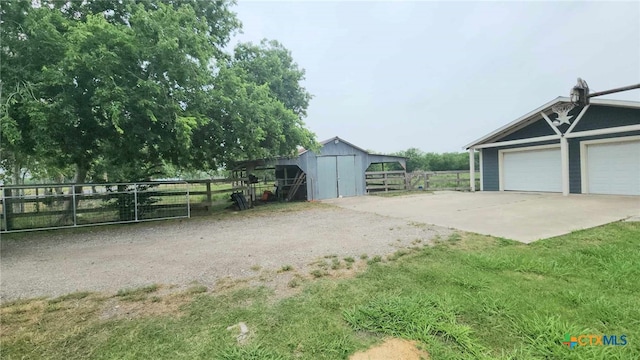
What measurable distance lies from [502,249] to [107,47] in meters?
9.06

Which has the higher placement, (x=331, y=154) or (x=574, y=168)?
(x=331, y=154)

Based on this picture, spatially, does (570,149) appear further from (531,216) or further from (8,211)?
(8,211)

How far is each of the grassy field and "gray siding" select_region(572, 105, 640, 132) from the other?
923 cm

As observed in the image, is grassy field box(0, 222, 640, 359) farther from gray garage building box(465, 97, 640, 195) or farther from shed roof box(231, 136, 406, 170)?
shed roof box(231, 136, 406, 170)

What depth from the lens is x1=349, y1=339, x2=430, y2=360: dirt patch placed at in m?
2.04

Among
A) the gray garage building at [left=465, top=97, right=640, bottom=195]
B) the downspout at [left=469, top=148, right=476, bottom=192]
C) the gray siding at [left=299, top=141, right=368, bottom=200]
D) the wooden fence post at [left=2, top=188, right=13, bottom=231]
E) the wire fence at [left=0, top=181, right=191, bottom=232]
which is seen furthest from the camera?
the downspout at [left=469, top=148, right=476, bottom=192]

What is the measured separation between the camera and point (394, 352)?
2102 millimetres

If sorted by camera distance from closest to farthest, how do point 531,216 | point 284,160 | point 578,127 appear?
1. point 531,216
2. point 578,127
3. point 284,160

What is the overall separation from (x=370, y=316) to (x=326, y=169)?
1215 centimetres

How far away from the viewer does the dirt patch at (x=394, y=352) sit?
6.70 feet

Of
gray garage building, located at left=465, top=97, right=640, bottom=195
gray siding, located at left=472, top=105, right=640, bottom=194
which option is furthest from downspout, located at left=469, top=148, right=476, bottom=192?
gray siding, located at left=472, top=105, right=640, bottom=194

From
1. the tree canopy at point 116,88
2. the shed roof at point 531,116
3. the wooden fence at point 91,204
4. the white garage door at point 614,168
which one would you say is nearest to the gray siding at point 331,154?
the tree canopy at point 116,88

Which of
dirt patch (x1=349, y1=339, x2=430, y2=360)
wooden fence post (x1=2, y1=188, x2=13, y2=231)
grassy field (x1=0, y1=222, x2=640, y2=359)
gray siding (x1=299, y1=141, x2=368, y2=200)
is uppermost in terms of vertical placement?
gray siding (x1=299, y1=141, x2=368, y2=200)

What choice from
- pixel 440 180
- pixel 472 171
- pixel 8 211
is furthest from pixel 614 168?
pixel 8 211
